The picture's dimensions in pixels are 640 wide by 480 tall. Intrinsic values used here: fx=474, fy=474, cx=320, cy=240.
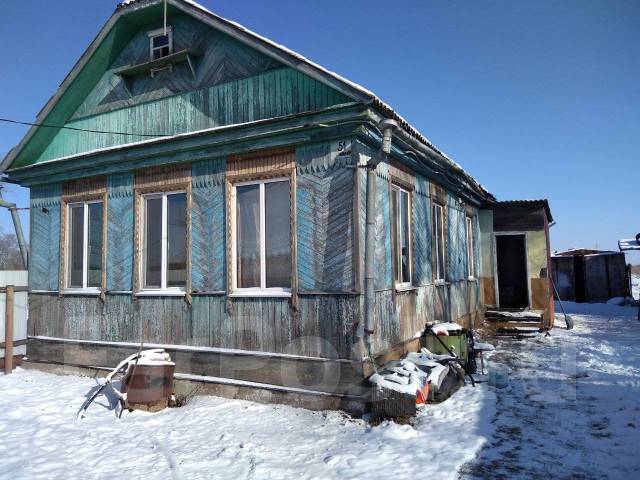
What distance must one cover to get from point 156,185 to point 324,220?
11.2ft

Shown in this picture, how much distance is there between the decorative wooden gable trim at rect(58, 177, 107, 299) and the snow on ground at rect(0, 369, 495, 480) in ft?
9.05

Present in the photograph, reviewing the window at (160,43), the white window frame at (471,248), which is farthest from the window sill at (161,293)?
the white window frame at (471,248)

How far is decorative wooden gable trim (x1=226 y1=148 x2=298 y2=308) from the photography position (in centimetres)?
675

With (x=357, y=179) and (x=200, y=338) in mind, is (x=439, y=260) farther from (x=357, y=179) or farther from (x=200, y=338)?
(x=200, y=338)

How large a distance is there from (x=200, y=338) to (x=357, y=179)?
11.8 feet

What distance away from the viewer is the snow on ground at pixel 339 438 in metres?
4.66

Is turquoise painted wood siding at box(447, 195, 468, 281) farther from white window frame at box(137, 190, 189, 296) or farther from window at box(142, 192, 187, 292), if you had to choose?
white window frame at box(137, 190, 189, 296)

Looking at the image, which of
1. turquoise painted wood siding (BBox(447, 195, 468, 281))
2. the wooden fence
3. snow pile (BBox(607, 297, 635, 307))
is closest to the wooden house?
the wooden fence

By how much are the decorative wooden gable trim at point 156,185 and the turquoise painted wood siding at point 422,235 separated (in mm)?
3988

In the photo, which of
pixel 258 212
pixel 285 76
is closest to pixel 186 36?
pixel 285 76

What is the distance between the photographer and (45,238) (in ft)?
31.8

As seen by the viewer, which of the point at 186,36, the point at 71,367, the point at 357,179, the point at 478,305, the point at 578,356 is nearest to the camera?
the point at 357,179

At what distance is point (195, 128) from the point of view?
7945 millimetres

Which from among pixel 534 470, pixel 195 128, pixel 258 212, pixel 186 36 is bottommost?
pixel 534 470
